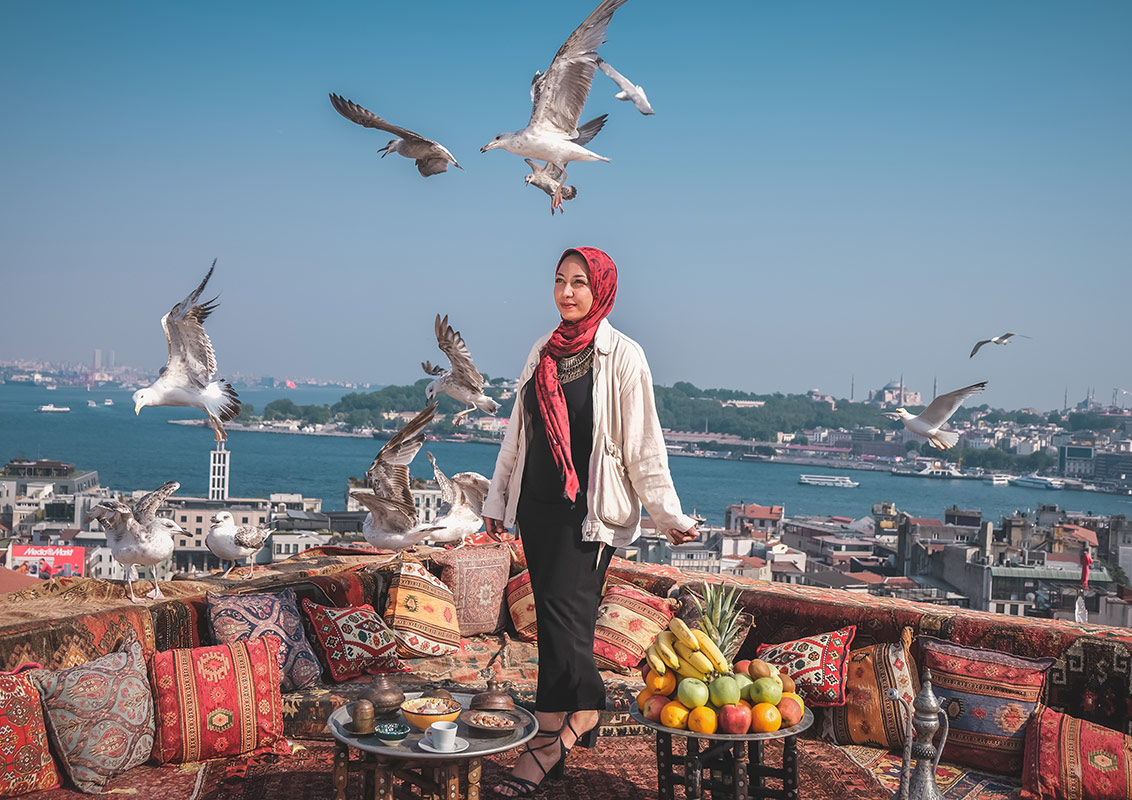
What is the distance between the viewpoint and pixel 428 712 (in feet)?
8.62

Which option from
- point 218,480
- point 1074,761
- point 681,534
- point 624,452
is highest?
point 624,452

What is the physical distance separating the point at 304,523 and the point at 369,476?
19966 millimetres

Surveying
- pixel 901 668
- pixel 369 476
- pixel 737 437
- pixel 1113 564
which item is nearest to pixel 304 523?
pixel 1113 564

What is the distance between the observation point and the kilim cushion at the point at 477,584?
4.64 meters

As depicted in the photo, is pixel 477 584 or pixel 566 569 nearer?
pixel 566 569

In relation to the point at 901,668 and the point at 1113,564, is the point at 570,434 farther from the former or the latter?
the point at 1113,564

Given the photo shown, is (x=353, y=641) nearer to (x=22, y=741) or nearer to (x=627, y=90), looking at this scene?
(x=22, y=741)

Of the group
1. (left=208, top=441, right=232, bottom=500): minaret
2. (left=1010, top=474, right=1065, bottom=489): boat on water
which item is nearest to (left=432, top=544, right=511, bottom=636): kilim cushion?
(left=208, top=441, right=232, bottom=500): minaret

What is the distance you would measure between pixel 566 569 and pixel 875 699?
1.32 meters

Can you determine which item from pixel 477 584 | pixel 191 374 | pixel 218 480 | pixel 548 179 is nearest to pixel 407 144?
pixel 548 179

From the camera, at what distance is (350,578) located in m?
4.38

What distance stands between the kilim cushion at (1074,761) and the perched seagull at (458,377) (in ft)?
12.8

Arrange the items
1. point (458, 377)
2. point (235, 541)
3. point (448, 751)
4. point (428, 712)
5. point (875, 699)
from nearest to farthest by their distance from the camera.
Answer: point (448, 751)
point (428, 712)
point (875, 699)
point (235, 541)
point (458, 377)

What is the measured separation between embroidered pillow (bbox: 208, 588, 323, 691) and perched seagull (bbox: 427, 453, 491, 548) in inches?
45.0
